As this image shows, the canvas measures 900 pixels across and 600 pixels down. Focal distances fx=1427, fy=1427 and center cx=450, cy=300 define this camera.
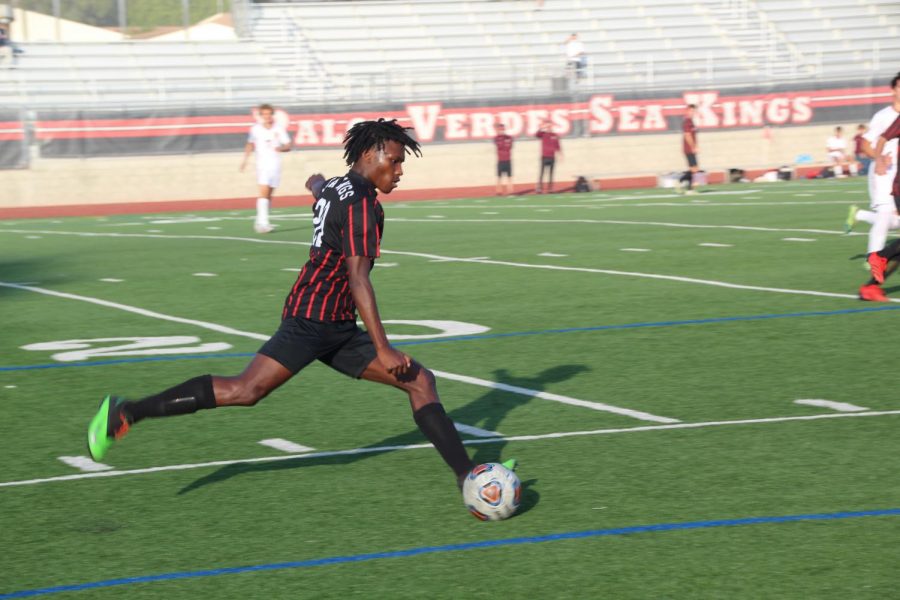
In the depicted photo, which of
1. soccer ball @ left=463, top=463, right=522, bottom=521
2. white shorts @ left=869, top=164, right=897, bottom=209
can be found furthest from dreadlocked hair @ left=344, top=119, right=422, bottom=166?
white shorts @ left=869, top=164, right=897, bottom=209

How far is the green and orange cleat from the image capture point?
6.55m

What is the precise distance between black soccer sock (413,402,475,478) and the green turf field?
234 mm

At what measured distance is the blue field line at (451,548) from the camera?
5414mm

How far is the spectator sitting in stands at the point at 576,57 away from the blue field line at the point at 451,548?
1386 inches

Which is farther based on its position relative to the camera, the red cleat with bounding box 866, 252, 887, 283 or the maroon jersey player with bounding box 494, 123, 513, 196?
the maroon jersey player with bounding box 494, 123, 513, 196

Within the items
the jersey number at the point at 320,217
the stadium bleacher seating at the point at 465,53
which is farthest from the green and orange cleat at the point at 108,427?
the stadium bleacher seating at the point at 465,53

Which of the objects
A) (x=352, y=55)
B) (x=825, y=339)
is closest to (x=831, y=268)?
(x=825, y=339)

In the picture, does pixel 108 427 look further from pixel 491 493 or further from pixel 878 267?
pixel 878 267

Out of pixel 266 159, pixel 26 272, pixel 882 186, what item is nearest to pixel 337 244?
pixel 882 186

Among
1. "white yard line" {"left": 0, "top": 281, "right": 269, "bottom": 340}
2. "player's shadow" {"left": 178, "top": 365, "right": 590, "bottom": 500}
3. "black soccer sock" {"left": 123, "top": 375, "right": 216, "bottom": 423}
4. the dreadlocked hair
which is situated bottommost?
"white yard line" {"left": 0, "top": 281, "right": 269, "bottom": 340}

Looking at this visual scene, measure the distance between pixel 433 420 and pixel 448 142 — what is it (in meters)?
32.2

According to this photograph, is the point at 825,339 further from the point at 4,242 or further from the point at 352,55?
the point at 352,55

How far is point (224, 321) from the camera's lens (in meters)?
12.9

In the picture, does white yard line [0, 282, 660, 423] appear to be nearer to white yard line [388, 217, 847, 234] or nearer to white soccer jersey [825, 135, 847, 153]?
white yard line [388, 217, 847, 234]
